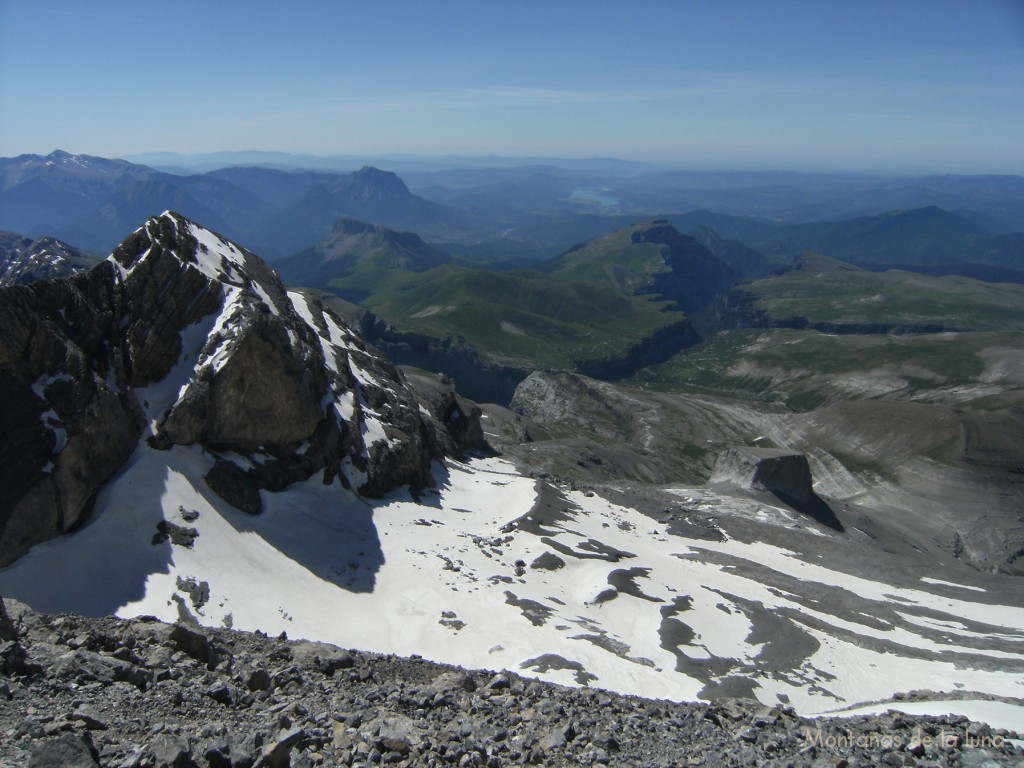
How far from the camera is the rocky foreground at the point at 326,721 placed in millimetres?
11891

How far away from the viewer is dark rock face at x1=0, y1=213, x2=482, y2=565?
36812 millimetres

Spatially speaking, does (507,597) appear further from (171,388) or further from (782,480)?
(782,480)

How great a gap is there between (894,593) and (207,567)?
185 feet

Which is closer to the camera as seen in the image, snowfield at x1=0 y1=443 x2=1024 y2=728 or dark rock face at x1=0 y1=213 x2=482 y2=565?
snowfield at x1=0 y1=443 x2=1024 y2=728

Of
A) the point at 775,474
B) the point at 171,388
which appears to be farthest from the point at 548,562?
the point at 775,474

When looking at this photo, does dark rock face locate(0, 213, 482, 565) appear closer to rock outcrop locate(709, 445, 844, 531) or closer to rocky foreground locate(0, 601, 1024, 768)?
rocky foreground locate(0, 601, 1024, 768)

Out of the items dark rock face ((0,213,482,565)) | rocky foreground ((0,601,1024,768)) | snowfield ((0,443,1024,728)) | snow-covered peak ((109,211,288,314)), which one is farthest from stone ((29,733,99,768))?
snow-covered peak ((109,211,288,314))

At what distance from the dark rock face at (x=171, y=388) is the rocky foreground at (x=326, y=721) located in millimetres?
20628

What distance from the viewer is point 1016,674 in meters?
39.9

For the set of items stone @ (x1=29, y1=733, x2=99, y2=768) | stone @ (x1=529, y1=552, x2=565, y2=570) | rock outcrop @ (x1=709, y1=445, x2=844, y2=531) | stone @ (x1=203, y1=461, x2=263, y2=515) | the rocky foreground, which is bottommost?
rock outcrop @ (x1=709, y1=445, x2=844, y2=531)

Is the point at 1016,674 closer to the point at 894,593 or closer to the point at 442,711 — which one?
the point at 894,593

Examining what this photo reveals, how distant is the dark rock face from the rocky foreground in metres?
20.6

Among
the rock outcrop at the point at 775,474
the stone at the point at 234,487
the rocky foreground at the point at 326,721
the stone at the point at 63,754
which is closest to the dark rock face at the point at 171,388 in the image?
the stone at the point at 234,487

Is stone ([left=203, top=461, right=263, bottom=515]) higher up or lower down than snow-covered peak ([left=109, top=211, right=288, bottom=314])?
lower down
